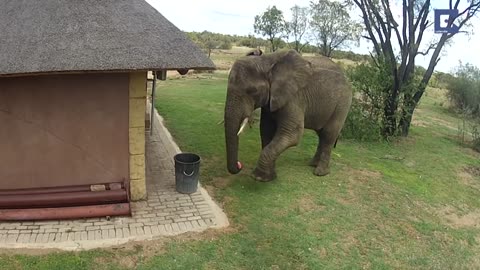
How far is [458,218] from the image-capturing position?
8.34 meters

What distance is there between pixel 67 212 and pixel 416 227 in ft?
19.3

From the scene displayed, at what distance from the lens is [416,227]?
7590 mm

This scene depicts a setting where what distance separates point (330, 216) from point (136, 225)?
11.0ft

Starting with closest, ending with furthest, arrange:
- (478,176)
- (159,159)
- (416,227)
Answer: (416,227)
(159,159)
(478,176)

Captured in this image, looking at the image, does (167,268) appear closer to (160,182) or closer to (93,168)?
(93,168)

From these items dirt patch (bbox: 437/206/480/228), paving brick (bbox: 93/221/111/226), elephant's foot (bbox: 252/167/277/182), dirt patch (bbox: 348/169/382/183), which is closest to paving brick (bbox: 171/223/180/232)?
paving brick (bbox: 93/221/111/226)

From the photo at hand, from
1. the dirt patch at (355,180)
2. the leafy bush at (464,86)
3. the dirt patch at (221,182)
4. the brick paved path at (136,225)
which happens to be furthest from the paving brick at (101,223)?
the leafy bush at (464,86)

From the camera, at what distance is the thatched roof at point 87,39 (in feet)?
19.4

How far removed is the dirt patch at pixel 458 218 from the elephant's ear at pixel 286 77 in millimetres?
3738

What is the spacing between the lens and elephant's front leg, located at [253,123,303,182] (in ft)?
26.5

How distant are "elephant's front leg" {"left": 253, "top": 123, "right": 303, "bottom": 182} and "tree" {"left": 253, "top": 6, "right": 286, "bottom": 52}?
21.9 metres

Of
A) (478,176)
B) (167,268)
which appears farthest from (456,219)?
(167,268)

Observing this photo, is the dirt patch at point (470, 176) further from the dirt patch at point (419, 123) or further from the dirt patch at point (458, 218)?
the dirt patch at point (419, 123)

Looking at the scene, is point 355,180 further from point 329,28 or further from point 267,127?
point 329,28
